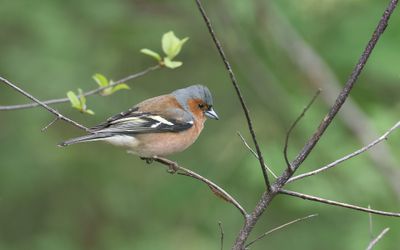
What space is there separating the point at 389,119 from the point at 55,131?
421 centimetres

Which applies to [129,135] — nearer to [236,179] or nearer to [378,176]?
[236,179]

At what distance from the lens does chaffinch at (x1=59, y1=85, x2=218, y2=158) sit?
5266 mm

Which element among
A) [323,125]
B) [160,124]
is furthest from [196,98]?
[323,125]

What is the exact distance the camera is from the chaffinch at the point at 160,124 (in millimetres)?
5266

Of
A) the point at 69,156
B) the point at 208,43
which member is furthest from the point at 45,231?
the point at 208,43

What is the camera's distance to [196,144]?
881 centimetres

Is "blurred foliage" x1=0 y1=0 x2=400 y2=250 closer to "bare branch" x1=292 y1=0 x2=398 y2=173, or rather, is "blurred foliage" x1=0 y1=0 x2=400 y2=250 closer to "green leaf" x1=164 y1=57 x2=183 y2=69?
"green leaf" x1=164 y1=57 x2=183 y2=69

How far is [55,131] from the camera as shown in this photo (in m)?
8.61

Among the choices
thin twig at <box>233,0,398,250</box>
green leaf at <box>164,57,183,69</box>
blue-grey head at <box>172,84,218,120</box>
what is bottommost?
thin twig at <box>233,0,398,250</box>

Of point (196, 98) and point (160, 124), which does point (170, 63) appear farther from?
point (196, 98)

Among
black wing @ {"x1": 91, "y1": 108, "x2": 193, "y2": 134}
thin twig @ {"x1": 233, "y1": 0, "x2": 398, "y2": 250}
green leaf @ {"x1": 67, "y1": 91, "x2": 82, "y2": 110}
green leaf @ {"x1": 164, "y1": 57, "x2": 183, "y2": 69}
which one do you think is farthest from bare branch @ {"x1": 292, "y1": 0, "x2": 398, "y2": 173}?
black wing @ {"x1": 91, "y1": 108, "x2": 193, "y2": 134}

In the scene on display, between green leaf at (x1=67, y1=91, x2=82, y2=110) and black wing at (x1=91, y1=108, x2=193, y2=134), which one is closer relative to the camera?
green leaf at (x1=67, y1=91, x2=82, y2=110)

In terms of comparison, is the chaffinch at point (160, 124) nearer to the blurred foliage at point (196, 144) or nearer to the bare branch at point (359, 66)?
the blurred foliage at point (196, 144)

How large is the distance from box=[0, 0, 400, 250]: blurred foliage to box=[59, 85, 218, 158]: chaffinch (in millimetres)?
1191
